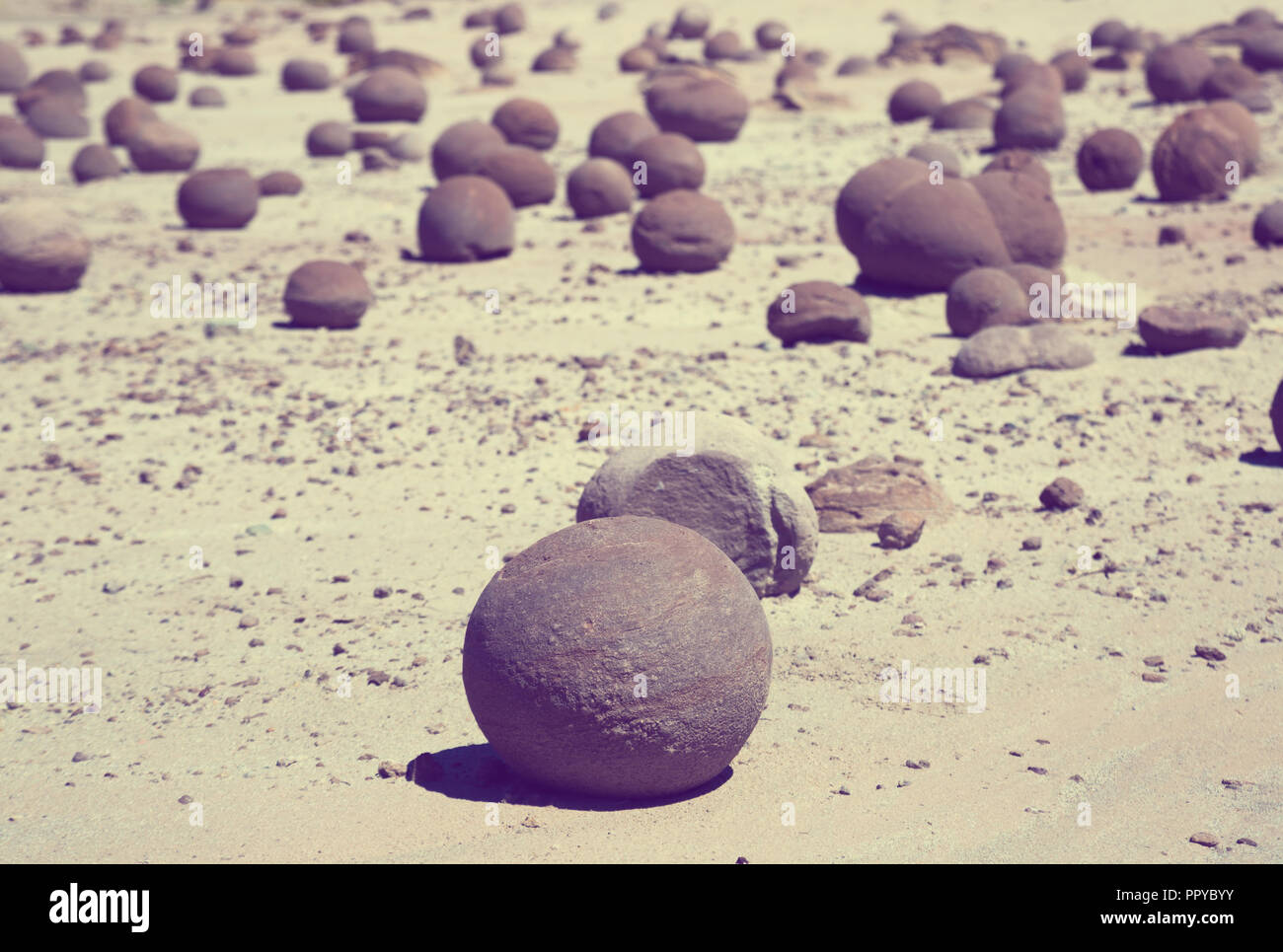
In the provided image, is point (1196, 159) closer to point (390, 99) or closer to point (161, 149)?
point (390, 99)

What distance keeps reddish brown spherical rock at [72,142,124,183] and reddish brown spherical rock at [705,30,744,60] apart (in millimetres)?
11511

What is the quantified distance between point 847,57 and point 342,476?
751 inches

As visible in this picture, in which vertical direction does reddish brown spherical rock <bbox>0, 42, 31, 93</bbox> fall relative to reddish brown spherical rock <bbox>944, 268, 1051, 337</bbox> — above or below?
above

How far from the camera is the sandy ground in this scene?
4.65 m

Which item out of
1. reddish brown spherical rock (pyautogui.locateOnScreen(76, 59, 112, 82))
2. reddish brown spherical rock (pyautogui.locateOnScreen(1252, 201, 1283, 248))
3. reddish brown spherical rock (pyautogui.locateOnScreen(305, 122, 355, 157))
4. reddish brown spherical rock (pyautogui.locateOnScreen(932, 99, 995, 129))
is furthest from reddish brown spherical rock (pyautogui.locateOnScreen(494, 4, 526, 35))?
reddish brown spherical rock (pyautogui.locateOnScreen(1252, 201, 1283, 248))

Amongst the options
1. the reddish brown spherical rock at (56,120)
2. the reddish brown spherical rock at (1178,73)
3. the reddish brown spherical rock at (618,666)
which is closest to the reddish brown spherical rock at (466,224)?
the reddish brown spherical rock at (618,666)

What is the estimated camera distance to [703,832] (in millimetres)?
4469

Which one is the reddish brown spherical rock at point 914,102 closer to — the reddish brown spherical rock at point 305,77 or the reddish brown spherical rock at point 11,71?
the reddish brown spherical rock at point 305,77

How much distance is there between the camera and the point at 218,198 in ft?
47.1

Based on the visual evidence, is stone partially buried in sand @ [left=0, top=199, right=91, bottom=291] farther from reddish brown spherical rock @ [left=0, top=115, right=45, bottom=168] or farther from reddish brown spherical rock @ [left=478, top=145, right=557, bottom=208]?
reddish brown spherical rock @ [left=0, top=115, right=45, bottom=168]

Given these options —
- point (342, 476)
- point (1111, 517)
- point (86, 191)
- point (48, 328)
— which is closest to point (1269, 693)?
point (1111, 517)

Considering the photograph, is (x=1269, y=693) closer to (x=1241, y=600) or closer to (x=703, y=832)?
(x=1241, y=600)

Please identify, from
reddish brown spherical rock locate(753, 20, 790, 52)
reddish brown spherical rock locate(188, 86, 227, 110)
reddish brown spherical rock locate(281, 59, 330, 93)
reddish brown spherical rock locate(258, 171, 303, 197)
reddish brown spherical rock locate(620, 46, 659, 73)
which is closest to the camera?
reddish brown spherical rock locate(258, 171, 303, 197)

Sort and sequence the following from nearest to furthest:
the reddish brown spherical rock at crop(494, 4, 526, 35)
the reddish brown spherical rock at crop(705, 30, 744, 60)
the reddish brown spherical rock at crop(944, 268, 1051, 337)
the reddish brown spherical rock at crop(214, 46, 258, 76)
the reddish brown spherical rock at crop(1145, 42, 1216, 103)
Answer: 1. the reddish brown spherical rock at crop(944, 268, 1051, 337)
2. the reddish brown spherical rock at crop(1145, 42, 1216, 103)
3. the reddish brown spherical rock at crop(705, 30, 744, 60)
4. the reddish brown spherical rock at crop(214, 46, 258, 76)
5. the reddish brown spherical rock at crop(494, 4, 526, 35)
